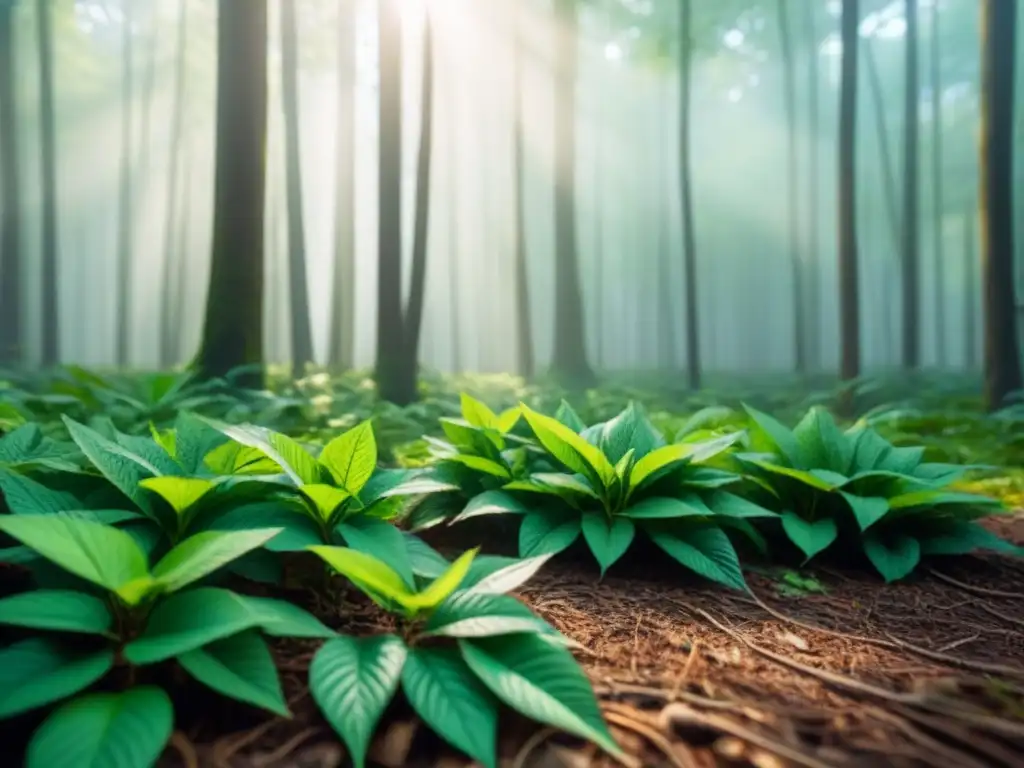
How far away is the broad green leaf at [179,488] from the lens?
5.12 ft

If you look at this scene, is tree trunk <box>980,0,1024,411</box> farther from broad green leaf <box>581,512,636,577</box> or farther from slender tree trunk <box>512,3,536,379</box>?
slender tree trunk <box>512,3,536,379</box>

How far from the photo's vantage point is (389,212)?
25.6 ft

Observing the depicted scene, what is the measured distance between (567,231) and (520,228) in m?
1.64

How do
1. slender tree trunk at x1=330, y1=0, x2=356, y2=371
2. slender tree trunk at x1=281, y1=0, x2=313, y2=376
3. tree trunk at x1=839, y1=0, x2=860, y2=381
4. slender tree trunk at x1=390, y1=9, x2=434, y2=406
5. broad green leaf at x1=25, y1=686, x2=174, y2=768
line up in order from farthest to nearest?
slender tree trunk at x1=330, y1=0, x2=356, y2=371 → slender tree trunk at x1=281, y1=0, x2=313, y2=376 → tree trunk at x1=839, y1=0, x2=860, y2=381 → slender tree trunk at x1=390, y1=9, x2=434, y2=406 → broad green leaf at x1=25, y1=686, x2=174, y2=768

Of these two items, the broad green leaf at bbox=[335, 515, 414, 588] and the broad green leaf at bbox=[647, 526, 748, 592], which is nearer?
the broad green leaf at bbox=[335, 515, 414, 588]

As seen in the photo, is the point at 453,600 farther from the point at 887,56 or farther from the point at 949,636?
the point at 887,56

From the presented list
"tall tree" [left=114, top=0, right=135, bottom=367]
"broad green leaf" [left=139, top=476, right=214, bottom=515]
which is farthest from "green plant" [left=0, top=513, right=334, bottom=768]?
"tall tree" [left=114, top=0, right=135, bottom=367]

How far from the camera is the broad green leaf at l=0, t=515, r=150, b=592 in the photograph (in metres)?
1.18

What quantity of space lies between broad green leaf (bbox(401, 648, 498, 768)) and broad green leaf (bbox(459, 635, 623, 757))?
31 millimetres

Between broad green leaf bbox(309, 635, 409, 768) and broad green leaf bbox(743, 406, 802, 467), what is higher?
broad green leaf bbox(743, 406, 802, 467)

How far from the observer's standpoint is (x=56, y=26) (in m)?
15.1

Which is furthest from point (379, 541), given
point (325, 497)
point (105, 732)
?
point (105, 732)

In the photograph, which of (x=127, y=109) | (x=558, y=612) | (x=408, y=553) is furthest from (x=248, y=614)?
(x=127, y=109)

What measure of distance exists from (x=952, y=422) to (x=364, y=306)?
143 ft
